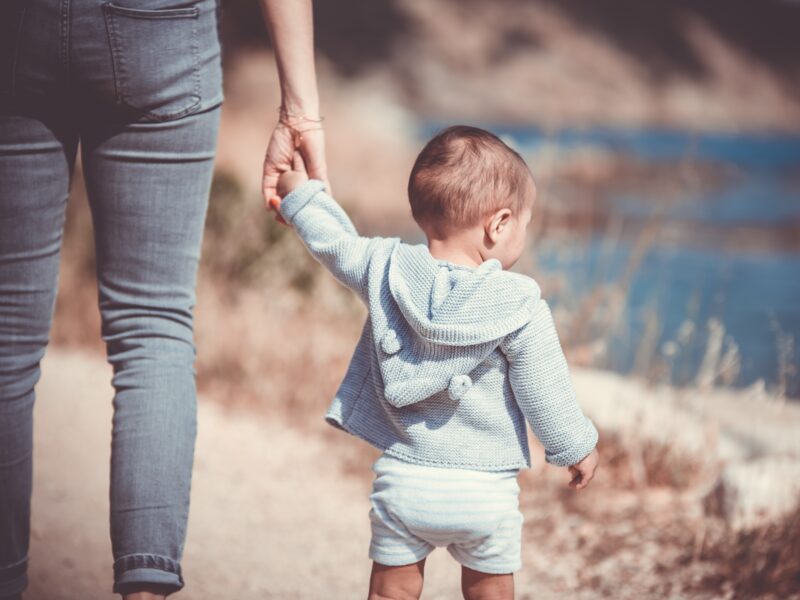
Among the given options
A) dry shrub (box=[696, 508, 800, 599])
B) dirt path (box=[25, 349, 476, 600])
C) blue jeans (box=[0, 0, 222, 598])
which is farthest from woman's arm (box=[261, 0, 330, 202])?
dry shrub (box=[696, 508, 800, 599])

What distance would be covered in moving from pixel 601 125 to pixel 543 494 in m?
18.6

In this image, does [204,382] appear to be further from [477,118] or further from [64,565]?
[477,118]

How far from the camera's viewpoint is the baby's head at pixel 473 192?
63.2 inches

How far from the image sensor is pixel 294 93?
1705 millimetres

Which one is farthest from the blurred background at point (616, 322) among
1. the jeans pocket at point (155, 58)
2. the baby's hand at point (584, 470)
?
the jeans pocket at point (155, 58)

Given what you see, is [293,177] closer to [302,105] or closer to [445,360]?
[302,105]

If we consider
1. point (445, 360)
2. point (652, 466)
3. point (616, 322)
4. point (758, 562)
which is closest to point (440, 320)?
point (445, 360)

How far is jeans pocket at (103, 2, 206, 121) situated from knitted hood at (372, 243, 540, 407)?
47 cm

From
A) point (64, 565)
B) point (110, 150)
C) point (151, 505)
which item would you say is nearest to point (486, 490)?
point (151, 505)

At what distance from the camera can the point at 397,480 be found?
5.38 feet

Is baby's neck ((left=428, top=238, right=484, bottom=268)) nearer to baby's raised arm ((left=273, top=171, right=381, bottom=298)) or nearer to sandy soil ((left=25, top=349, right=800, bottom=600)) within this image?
baby's raised arm ((left=273, top=171, right=381, bottom=298))

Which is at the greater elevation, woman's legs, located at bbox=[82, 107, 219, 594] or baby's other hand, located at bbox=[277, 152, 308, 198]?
baby's other hand, located at bbox=[277, 152, 308, 198]

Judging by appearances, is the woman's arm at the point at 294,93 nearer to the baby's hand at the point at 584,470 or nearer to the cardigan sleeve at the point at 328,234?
the cardigan sleeve at the point at 328,234

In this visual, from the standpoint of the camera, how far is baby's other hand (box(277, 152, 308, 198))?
1747mm
